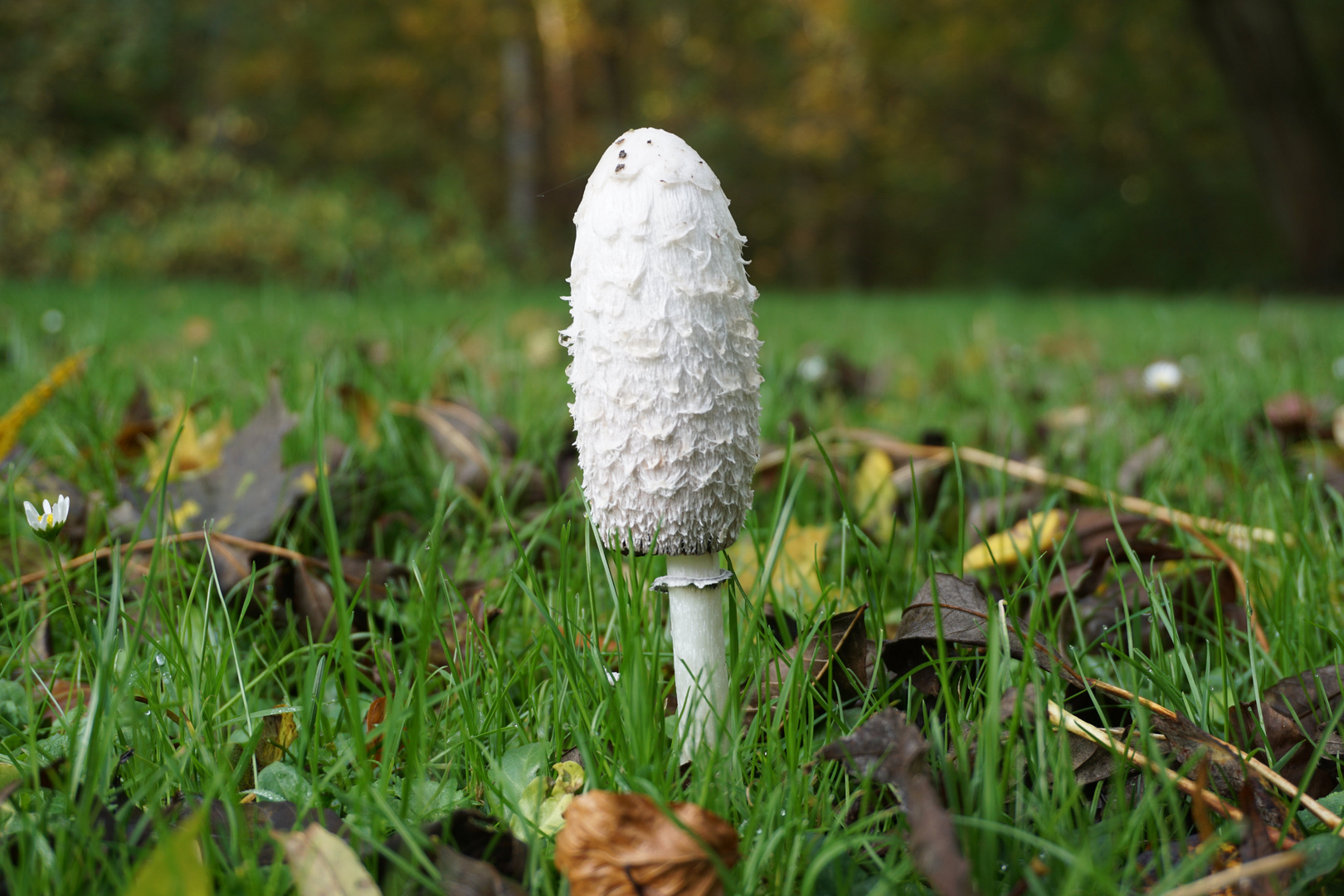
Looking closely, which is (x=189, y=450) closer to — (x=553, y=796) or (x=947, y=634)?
(x=553, y=796)

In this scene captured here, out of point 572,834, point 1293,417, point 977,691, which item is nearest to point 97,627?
point 572,834

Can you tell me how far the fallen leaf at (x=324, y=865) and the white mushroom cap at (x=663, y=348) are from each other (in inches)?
19.7

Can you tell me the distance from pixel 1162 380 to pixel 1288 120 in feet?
38.5

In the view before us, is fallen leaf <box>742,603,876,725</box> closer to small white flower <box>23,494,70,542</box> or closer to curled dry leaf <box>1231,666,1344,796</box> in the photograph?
curled dry leaf <box>1231,666,1344,796</box>

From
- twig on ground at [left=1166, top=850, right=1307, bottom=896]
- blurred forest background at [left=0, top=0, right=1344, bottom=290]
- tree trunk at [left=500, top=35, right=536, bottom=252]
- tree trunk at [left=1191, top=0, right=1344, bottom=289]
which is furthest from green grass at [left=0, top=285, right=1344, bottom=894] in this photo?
tree trunk at [left=500, top=35, right=536, bottom=252]

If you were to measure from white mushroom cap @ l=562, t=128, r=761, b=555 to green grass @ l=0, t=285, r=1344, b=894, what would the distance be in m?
0.09

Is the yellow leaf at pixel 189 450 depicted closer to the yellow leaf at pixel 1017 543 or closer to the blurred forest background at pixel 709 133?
the yellow leaf at pixel 1017 543

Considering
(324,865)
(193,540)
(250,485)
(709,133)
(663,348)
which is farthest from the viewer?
(709,133)

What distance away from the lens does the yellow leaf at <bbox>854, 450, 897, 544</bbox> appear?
81.0 inches

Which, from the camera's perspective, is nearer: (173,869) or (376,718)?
(173,869)

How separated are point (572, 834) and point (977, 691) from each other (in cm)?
52

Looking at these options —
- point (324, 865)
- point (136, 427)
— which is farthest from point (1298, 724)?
point (136, 427)

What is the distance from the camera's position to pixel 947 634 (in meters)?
1.30

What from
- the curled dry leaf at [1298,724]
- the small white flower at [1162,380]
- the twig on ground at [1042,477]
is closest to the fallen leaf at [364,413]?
the twig on ground at [1042,477]
